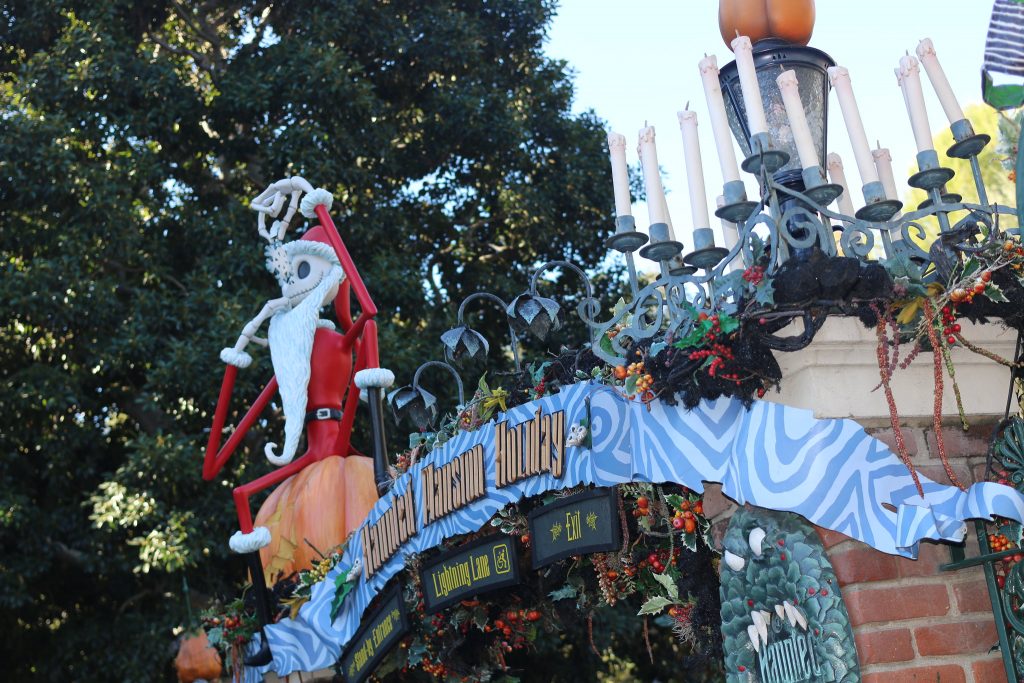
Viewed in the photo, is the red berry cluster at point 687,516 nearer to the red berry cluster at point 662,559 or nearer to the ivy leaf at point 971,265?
the red berry cluster at point 662,559

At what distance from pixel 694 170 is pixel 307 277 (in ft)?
14.2

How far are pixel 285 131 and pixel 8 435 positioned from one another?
13.7 feet

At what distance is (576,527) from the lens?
507 centimetres

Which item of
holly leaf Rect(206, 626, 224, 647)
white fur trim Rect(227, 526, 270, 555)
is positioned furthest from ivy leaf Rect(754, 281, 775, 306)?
holly leaf Rect(206, 626, 224, 647)

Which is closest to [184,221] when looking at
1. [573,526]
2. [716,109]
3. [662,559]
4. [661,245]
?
[573,526]

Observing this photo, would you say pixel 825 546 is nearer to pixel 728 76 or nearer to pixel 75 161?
pixel 728 76

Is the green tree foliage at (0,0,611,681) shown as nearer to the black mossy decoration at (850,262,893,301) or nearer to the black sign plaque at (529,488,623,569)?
the black sign plaque at (529,488,623,569)

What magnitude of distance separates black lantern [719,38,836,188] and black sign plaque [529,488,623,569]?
61.1 inches

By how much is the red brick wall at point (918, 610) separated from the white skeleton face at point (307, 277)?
16.3 ft

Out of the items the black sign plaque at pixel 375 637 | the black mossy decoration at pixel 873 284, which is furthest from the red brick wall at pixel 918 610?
the black sign plaque at pixel 375 637

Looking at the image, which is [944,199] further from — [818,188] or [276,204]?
[276,204]

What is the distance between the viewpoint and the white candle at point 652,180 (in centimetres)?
467

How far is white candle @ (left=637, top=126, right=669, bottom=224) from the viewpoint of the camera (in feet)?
15.3

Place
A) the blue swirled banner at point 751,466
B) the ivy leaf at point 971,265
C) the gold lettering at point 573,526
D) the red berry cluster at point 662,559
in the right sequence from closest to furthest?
the blue swirled banner at point 751,466 → the ivy leaf at point 971,265 → the red berry cluster at point 662,559 → the gold lettering at point 573,526
